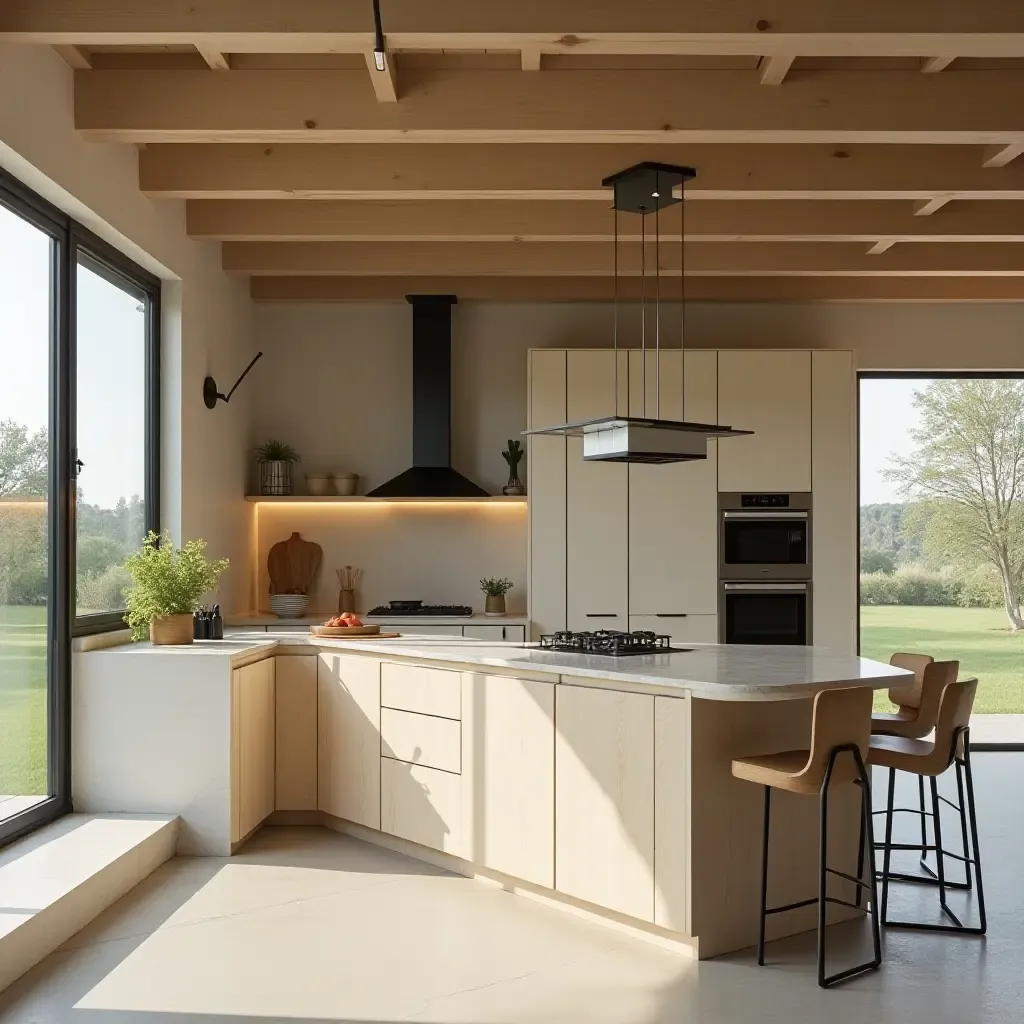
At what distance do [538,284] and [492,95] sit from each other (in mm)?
3069

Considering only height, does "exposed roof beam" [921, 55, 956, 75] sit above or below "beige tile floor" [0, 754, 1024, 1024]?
above

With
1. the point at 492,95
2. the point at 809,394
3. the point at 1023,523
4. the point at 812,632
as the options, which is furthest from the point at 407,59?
the point at 1023,523

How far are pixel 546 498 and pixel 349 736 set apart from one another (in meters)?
2.21

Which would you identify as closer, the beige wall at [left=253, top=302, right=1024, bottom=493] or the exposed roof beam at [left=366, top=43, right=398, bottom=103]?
the exposed roof beam at [left=366, top=43, right=398, bottom=103]

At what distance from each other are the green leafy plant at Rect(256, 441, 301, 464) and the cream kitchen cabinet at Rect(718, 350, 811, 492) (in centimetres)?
259

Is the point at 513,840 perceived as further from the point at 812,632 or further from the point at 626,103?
the point at 812,632

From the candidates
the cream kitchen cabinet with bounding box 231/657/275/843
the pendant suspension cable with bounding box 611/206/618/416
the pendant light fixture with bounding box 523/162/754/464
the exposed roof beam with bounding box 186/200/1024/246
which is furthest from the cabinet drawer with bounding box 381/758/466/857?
the exposed roof beam with bounding box 186/200/1024/246

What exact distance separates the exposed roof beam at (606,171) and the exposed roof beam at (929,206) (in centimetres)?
18

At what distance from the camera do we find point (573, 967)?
3.69 metres

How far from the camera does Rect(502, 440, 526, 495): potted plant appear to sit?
7.38m

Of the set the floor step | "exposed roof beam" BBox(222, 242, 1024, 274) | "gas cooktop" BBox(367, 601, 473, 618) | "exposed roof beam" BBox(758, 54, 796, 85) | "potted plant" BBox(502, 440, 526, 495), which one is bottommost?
the floor step

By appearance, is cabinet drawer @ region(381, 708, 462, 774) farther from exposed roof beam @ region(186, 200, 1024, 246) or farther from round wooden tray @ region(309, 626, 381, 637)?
exposed roof beam @ region(186, 200, 1024, 246)

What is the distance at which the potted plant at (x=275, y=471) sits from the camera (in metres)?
7.37

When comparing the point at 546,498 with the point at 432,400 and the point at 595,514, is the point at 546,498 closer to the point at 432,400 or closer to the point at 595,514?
the point at 595,514
